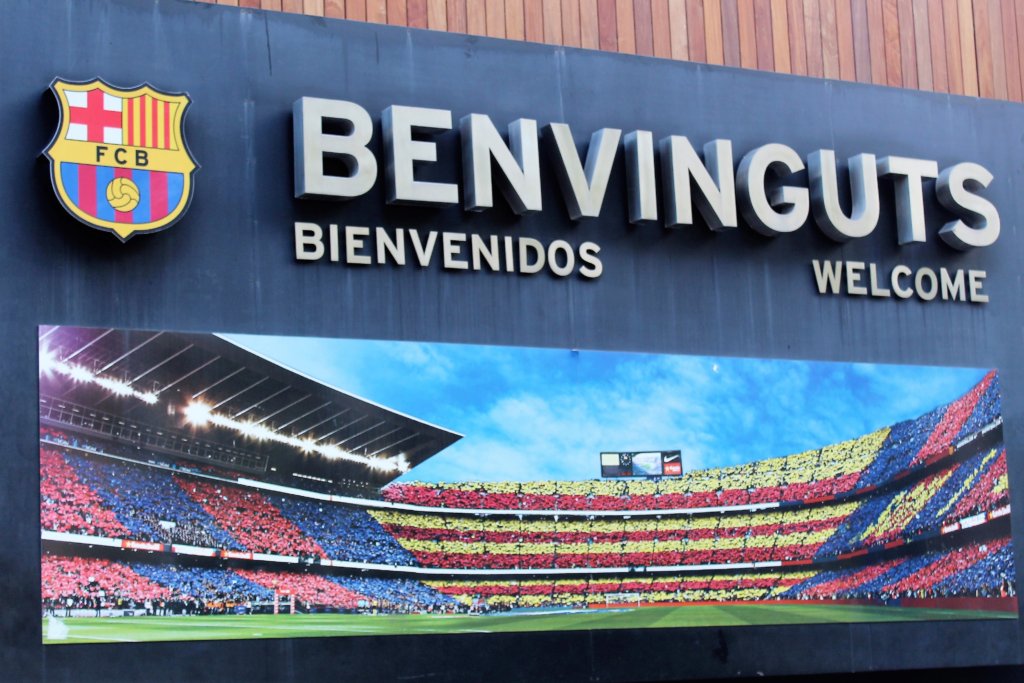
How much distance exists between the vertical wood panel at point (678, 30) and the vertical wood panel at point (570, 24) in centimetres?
84

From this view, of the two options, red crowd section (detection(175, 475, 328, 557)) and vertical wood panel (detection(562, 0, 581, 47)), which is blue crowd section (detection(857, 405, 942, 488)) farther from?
red crowd section (detection(175, 475, 328, 557))

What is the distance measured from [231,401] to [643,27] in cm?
453

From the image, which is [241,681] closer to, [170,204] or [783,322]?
[170,204]

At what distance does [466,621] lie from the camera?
1073 centimetres

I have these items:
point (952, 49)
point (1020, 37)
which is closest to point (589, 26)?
point (952, 49)

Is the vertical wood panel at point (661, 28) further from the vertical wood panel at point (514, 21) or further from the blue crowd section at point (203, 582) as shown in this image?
the blue crowd section at point (203, 582)

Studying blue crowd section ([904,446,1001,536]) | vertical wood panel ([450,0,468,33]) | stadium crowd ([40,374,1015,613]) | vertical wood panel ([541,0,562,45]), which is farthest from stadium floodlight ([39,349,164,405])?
blue crowd section ([904,446,1001,536])

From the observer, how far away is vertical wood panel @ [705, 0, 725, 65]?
1259 cm

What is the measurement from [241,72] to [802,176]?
4515 millimetres

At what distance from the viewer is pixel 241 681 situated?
9.98 meters

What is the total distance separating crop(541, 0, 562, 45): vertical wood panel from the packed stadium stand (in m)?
3.19

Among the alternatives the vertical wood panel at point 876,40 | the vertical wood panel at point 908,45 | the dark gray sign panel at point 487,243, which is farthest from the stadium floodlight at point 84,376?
the vertical wood panel at point 908,45

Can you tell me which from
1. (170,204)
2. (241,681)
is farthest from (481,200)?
(241,681)

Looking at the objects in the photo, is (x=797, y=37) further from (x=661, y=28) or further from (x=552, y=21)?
(x=552, y=21)
